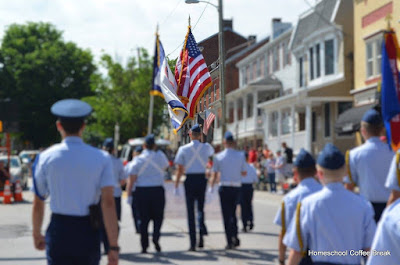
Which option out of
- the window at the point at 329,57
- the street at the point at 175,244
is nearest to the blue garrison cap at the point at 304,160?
the street at the point at 175,244

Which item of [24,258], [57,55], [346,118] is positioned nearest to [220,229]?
[24,258]

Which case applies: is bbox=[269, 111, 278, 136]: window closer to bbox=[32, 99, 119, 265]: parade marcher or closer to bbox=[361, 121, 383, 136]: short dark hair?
bbox=[361, 121, 383, 136]: short dark hair

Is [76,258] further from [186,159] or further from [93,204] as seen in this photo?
[186,159]

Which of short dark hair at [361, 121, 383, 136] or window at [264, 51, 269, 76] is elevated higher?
window at [264, 51, 269, 76]

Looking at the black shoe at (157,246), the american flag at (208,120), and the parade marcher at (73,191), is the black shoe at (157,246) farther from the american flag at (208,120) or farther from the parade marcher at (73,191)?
the american flag at (208,120)

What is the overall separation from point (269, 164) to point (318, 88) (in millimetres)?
7973

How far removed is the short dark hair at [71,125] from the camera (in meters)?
5.23

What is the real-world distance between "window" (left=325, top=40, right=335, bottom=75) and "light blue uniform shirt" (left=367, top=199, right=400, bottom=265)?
1340 inches

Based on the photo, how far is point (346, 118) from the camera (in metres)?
31.8

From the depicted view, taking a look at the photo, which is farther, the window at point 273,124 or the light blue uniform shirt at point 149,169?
the window at point 273,124

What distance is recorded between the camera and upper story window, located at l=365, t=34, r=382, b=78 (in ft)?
85.8

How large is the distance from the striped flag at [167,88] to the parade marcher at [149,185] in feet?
30.8

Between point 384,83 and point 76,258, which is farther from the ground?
point 384,83

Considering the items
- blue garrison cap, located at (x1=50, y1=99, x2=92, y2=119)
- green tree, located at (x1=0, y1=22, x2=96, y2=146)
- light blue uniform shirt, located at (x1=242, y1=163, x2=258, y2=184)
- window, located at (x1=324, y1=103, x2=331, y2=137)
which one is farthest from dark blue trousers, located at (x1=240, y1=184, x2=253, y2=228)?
window, located at (x1=324, y1=103, x2=331, y2=137)
